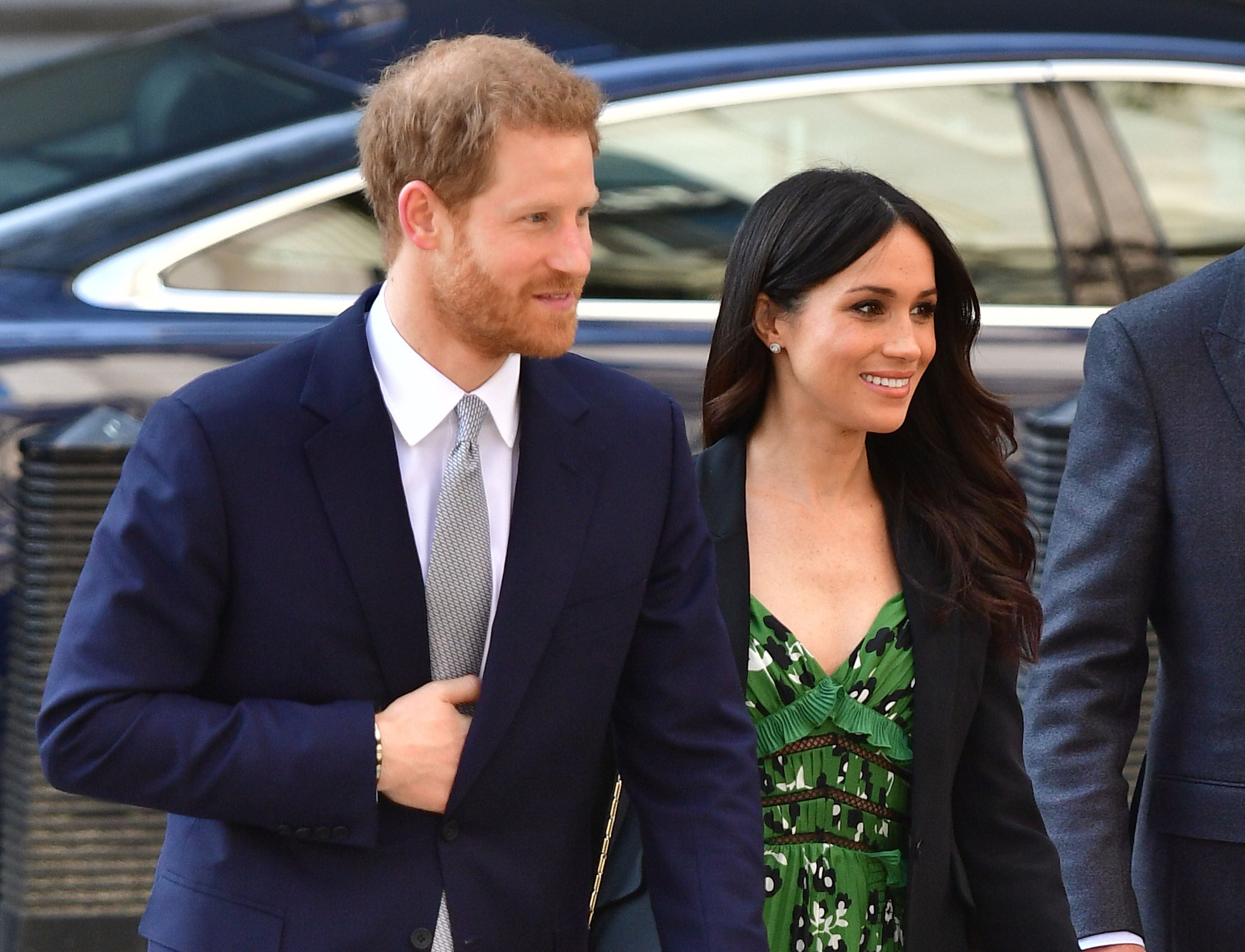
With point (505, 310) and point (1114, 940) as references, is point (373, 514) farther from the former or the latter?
point (1114, 940)

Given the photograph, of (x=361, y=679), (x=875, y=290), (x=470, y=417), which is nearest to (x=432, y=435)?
(x=470, y=417)

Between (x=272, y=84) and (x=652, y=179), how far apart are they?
0.92 metres

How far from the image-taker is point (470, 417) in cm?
221

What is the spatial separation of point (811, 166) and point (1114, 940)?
6.25 ft

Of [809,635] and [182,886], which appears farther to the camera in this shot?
[809,635]

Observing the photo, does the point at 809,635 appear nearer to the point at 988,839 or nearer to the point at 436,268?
the point at 988,839

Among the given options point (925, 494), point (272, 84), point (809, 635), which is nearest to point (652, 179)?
point (272, 84)

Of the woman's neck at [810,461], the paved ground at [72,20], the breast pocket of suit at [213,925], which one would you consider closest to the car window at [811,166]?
the woman's neck at [810,461]

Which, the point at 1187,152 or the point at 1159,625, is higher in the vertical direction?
the point at 1187,152

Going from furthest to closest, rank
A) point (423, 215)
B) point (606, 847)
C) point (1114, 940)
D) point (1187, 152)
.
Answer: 1. point (1187, 152)
2. point (1114, 940)
3. point (606, 847)
4. point (423, 215)

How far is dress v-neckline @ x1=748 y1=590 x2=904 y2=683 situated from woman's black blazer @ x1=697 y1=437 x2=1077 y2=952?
0.08 ft

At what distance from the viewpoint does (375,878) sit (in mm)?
2133

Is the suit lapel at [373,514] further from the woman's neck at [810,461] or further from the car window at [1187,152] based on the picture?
the car window at [1187,152]

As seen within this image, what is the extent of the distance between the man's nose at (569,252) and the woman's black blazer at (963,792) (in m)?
0.70
